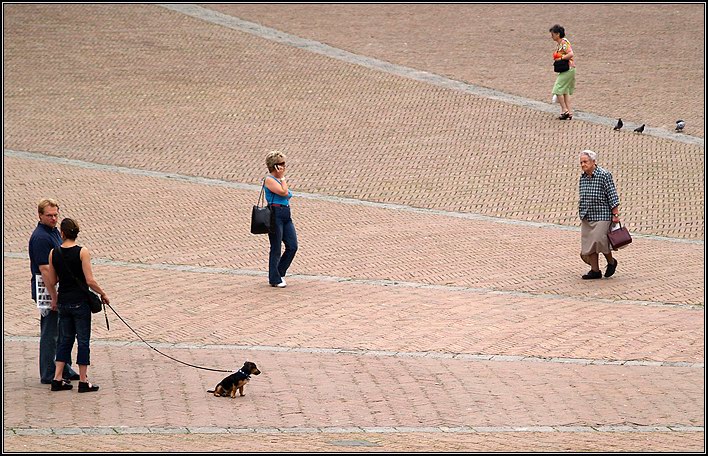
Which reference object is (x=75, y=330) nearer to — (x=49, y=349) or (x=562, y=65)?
(x=49, y=349)

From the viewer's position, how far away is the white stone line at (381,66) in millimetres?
22969

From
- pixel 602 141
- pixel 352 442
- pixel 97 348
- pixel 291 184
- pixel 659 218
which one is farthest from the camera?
pixel 602 141

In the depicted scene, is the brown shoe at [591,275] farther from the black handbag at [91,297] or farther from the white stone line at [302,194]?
the black handbag at [91,297]

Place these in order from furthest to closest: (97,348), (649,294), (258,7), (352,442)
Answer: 1. (258,7)
2. (649,294)
3. (97,348)
4. (352,442)

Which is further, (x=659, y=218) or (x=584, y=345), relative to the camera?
(x=659, y=218)

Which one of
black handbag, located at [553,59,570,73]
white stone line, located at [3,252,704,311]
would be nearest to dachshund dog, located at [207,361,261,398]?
white stone line, located at [3,252,704,311]

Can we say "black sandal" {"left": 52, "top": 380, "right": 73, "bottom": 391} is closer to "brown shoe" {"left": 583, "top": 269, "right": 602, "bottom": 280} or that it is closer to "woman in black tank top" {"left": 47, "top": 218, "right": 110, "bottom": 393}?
"woman in black tank top" {"left": 47, "top": 218, "right": 110, "bottom": 393}

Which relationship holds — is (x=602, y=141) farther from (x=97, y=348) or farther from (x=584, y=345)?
(x=97, y=348)

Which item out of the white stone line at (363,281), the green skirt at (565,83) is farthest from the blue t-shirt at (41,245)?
the green skirt at (565,83)

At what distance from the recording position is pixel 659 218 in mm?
17125

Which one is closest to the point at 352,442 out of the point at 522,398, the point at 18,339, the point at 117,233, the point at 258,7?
the point at 522,398

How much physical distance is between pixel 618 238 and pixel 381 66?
14869mm

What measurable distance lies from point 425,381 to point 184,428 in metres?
2.38

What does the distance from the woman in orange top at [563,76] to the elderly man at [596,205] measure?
360 inches
